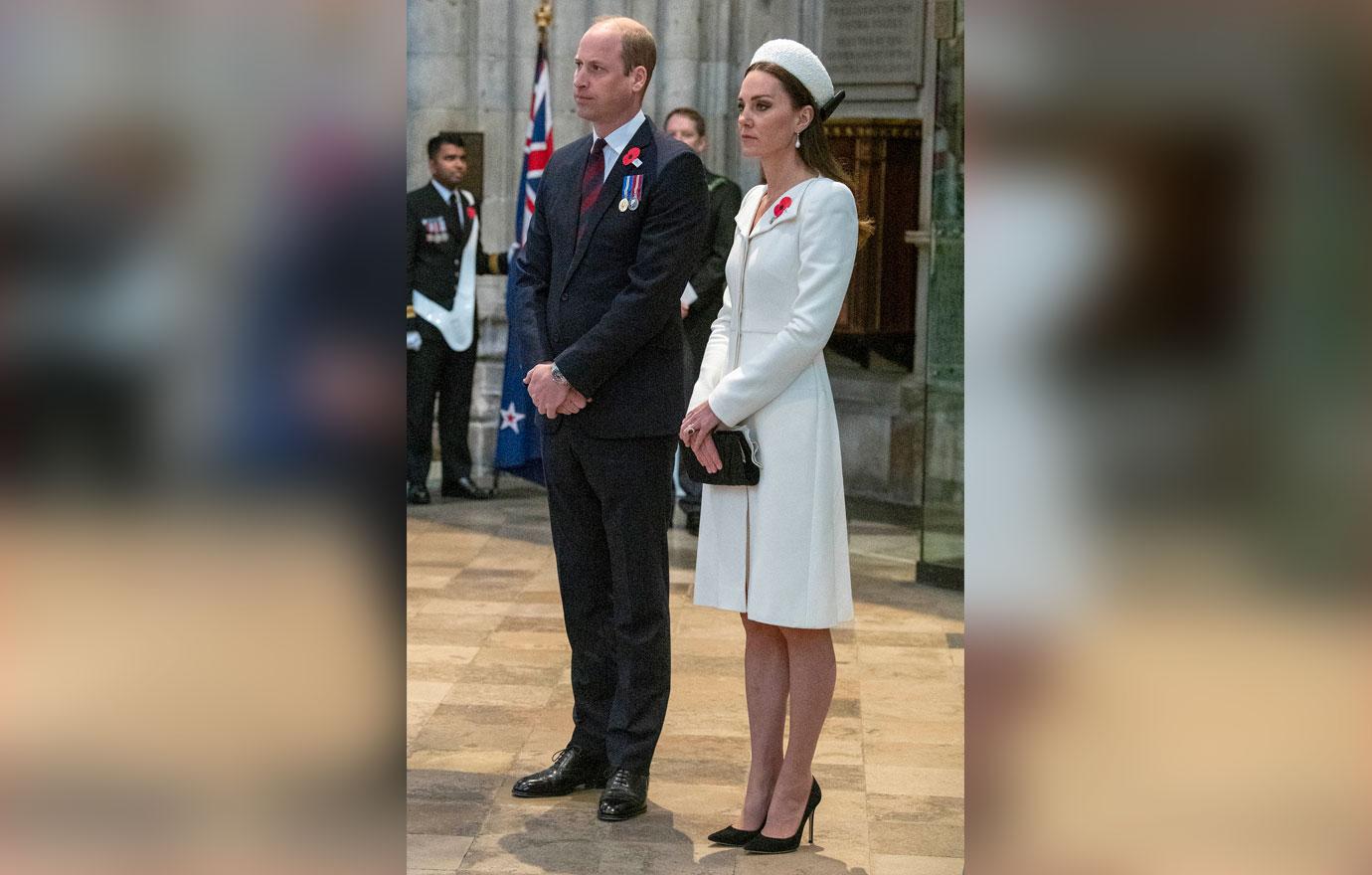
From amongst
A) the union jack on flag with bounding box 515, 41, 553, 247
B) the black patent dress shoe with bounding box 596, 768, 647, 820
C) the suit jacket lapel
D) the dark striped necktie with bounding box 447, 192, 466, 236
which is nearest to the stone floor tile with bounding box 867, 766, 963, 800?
the black patent dress shoe with bounding box 596, 768, 647, 820

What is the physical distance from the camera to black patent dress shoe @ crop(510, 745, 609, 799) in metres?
4.13

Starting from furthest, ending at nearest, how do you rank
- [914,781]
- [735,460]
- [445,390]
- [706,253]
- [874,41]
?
[874,41]
[445,390]
[706,253]
[914,781]
[735,460]

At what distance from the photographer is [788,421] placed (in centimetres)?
365

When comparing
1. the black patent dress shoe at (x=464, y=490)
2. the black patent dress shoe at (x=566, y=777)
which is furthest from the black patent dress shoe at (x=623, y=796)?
the black patent dress shoe at (x=464, y=490)
